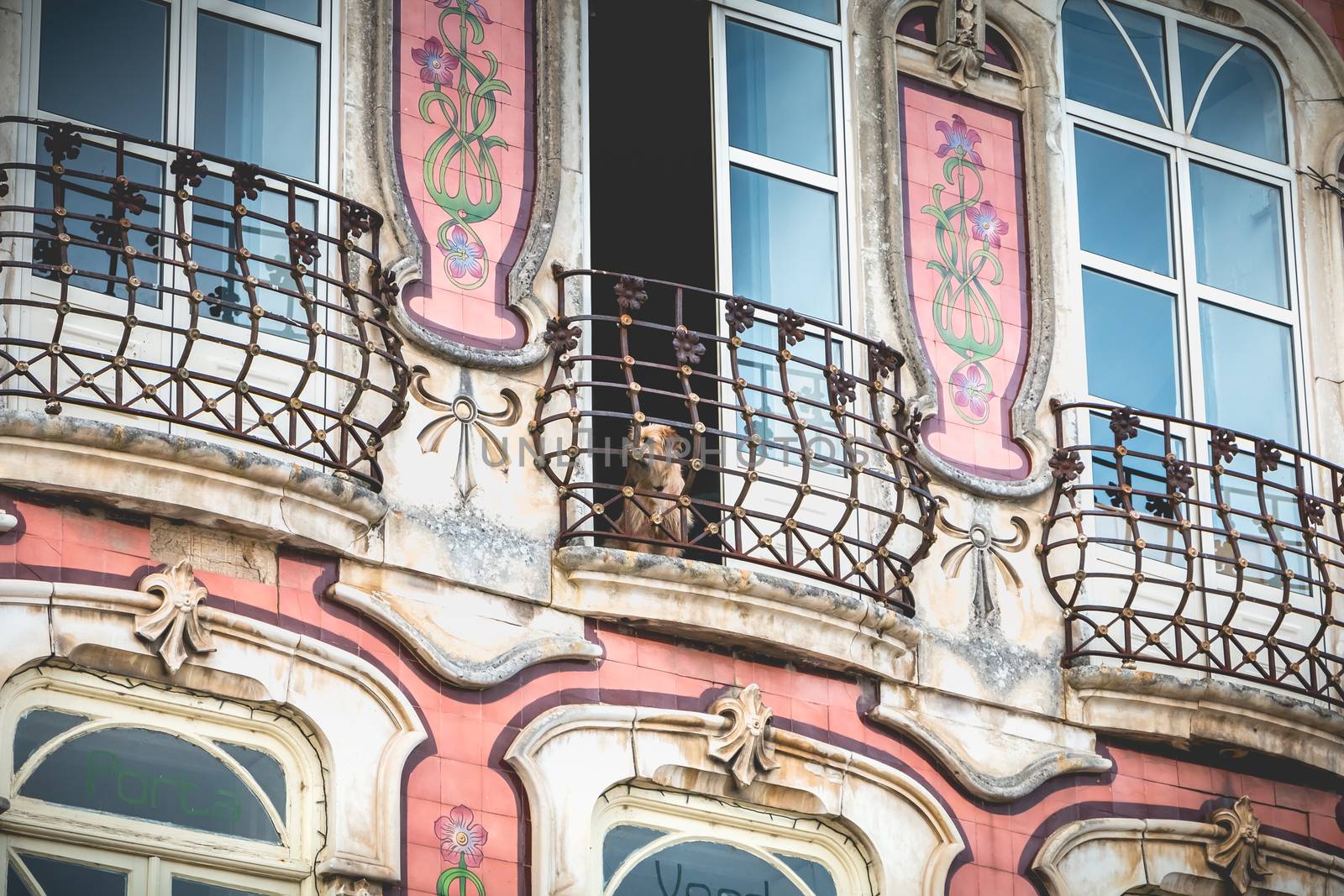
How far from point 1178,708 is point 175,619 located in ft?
13.9

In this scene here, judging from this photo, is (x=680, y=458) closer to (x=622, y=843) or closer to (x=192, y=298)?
(x=622, y=843)

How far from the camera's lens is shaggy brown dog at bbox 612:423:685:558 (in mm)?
11156

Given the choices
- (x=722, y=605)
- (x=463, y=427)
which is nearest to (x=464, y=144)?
(x=463, y=427)

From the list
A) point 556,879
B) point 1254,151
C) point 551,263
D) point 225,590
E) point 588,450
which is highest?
point 1254,151

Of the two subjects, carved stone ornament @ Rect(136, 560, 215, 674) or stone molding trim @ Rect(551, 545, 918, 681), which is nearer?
carved stone ornament @ Rect(136, 560, 215, 674)

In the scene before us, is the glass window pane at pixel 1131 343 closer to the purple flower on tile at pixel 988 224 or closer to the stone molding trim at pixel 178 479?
the purple flower on tile at pixel 988 224

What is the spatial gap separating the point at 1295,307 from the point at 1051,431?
1.69 meters

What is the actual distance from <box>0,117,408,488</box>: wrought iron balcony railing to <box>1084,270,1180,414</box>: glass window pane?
341 centimetres

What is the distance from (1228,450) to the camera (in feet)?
40.4

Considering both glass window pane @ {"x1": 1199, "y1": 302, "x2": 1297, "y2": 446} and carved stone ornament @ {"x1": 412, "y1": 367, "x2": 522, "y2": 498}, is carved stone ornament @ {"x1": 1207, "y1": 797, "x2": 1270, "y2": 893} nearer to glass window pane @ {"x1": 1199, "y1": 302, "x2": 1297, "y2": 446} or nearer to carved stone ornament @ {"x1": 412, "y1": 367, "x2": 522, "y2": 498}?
glass window pane @ {"x1": 1199, "y1": 302, "x2": 1297, "y2": 446}

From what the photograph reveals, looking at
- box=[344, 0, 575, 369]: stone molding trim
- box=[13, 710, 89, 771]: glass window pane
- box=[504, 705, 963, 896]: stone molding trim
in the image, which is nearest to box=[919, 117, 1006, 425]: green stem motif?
box=[344, 0, 575, 369]: stone molding trim

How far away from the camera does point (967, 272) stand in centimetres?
1264

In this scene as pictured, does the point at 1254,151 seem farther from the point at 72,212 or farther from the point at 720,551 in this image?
the point at 72,212

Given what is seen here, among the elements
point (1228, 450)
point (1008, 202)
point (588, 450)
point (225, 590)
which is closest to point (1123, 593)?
point (1228, 450)
